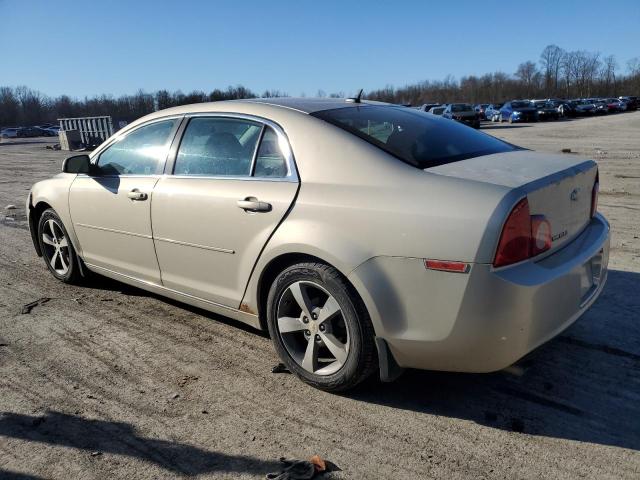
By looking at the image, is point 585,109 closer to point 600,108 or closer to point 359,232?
point 600,108

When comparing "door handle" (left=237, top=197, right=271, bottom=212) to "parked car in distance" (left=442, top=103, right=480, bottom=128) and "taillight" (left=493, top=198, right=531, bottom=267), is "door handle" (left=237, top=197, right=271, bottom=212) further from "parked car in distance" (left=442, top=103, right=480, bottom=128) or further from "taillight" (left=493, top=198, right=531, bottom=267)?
"parked car in distance" (left=442, top=103, right=480, bottom=128)

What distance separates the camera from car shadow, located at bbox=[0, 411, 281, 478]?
2479 millimetres

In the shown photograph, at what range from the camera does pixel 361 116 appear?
11.2ft

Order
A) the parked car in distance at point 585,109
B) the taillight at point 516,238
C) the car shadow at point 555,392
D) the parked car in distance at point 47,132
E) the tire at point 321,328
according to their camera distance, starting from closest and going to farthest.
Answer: the taillight at point 516,238, the car shadow at point 555,392, the tire at point 321,328, the parked car in distance at point 585,109, the parked car in distance at point 47,132

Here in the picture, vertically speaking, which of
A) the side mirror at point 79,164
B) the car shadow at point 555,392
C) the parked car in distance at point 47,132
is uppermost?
the parked car in distance at point 47,132

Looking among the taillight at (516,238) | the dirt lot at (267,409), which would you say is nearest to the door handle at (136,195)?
the dirt lot at (267,409)

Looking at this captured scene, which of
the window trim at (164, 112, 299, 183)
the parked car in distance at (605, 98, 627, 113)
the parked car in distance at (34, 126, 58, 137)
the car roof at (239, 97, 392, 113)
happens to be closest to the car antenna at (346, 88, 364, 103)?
the car roof at (239, 97, 392, 113)

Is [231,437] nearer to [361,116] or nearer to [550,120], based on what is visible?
[361,116]

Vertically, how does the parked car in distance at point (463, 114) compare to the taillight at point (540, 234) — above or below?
above

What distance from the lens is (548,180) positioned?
2.68m

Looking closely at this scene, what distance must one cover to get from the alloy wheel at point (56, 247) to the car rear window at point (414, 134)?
3042mm

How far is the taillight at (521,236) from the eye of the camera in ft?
7.90

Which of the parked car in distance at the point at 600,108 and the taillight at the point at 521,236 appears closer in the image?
the taillight at the point at 521,236

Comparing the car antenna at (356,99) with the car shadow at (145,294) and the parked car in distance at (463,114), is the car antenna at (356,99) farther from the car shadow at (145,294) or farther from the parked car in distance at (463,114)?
the parked car in distance at (463,114)
